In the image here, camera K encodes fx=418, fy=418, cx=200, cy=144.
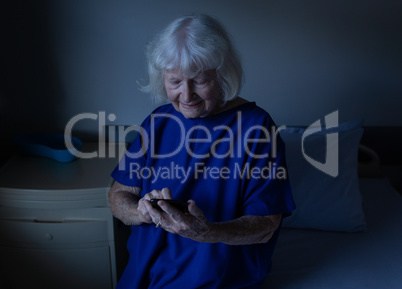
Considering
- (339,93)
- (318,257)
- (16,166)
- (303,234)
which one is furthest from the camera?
(339,93)

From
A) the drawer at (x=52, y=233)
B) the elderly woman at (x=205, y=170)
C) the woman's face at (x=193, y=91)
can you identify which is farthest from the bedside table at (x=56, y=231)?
the woman's face at (x=193, y=91)

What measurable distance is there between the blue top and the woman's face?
87mm

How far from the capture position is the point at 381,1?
1.95 metres

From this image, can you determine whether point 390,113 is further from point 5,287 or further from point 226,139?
point 5,287

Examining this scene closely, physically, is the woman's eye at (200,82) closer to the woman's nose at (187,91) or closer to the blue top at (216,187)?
the woman's nose at (187,91)

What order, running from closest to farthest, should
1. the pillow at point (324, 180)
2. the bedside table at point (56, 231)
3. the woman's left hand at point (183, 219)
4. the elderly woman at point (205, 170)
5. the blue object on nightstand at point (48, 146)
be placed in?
1. the woman's left hand at point (183, 219)
2. the elderly woman at point (205, 170)
3. the bedside table at point (56, 231)
4. the pillow at point (324, 180)
5. the blue object on nightstand at point (48, 146)

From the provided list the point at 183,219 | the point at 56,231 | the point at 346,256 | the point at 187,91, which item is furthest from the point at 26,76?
the point at 346,256

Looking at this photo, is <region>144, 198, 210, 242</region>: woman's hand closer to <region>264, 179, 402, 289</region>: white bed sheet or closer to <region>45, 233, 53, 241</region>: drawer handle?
<region>264, 179, 402, 289</region>: white bed sheet

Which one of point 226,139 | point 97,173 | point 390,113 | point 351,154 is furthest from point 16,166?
point 390,113

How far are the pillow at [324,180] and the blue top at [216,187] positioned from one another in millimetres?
495

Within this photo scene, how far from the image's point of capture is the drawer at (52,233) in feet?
5.62

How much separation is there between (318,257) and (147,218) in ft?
2.47

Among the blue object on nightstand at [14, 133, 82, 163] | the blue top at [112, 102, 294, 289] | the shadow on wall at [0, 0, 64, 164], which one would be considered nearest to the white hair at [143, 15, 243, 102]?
the blue top at [112, 102, 294, 289]

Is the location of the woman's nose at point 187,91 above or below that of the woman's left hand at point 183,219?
above
